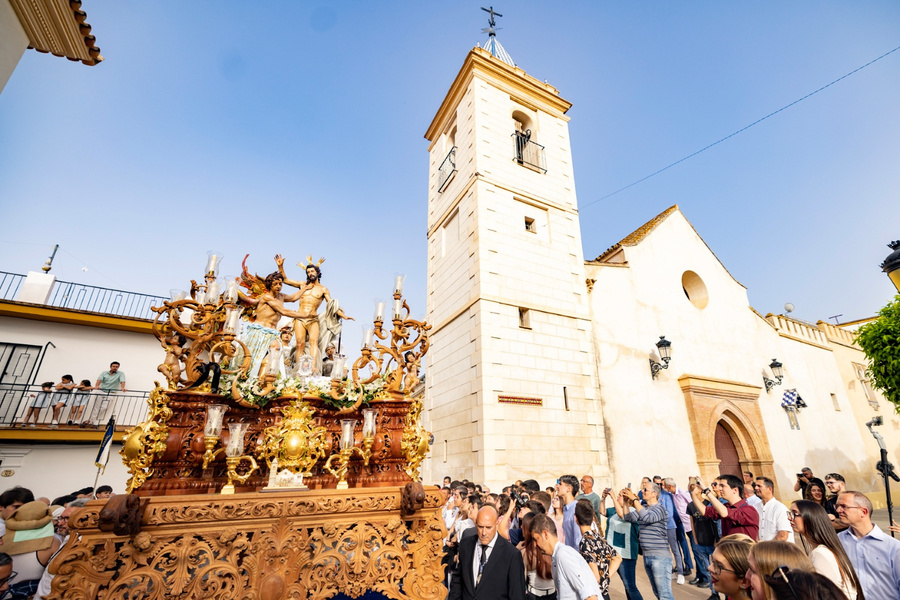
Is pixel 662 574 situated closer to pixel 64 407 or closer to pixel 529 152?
pixel 529 152

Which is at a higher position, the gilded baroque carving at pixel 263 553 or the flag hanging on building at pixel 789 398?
the flag hanging on building at pixel 789 398

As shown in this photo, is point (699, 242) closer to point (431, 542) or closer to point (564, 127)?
point (564, 127)

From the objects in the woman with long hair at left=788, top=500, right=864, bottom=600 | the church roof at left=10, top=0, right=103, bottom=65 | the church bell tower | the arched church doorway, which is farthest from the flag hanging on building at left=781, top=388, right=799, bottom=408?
the church roof at left=10, top=0, right=103, bottom=65

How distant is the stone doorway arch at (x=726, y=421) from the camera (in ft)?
38.1

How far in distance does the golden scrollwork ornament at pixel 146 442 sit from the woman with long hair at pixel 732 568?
3792mm

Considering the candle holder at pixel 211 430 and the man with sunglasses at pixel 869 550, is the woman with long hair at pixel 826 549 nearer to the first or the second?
the man with sunglasses at pixel 869 550

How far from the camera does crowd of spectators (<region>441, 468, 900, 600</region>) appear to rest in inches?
81.4

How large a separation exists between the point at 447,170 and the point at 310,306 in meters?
10.6

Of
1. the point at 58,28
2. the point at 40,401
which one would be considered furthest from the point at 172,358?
the point at 40,401

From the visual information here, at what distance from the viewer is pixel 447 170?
46.1 ft

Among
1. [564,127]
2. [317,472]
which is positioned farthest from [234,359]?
[564,127]

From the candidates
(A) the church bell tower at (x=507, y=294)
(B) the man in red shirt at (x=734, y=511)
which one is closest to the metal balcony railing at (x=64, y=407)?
(A) the church bell tower at (x=507, y=294)

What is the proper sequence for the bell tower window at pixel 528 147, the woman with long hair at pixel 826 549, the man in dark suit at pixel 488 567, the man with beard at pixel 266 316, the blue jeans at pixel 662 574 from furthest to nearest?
the bell tower window at pixel 528 147 < the blue jeans at pixel 662 574 < the man with beard at pixel 266 316 < the man in dark suit at pixel 488 567 < the woman with long hair at pixel 826 549

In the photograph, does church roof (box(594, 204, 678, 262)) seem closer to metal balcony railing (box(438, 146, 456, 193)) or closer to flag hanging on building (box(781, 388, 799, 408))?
metal balcony railing (box(438, 146, 456, 193))
